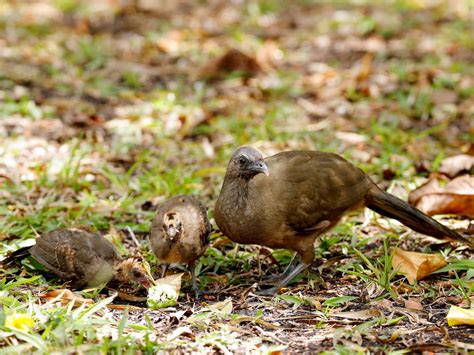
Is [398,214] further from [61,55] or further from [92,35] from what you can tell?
[92,35]

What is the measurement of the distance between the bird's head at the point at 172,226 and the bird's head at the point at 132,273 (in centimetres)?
27

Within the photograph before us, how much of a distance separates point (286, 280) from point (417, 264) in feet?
2.79

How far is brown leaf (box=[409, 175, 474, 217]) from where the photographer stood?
5.73m

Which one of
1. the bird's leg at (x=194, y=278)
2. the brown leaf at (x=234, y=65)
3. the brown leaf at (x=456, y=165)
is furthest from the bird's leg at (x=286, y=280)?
the brown leaf at (x=234, y=65)

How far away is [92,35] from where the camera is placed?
1062 cm

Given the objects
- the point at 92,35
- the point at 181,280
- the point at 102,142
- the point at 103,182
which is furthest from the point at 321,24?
the point at 181,280

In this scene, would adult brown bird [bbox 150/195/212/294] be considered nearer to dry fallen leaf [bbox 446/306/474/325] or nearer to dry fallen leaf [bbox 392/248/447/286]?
dry fallen leaf [bbox 392/248/447/286]

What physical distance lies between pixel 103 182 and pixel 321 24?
568cm

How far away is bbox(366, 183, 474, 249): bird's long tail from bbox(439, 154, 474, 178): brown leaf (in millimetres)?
1126

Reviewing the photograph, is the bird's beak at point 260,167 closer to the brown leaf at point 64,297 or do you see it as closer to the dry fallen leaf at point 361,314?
the dry fallen leaf at point 361,314

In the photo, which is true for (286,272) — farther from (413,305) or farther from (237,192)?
(413,305)

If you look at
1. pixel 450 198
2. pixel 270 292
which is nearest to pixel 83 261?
pixel 270 292

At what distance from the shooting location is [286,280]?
5078mm

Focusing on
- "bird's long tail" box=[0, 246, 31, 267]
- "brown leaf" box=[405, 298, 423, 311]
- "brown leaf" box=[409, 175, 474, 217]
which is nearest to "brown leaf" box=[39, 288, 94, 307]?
"bird's long tail" box=[0, 246, 31, 267]
